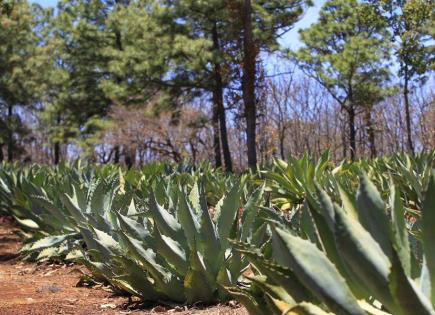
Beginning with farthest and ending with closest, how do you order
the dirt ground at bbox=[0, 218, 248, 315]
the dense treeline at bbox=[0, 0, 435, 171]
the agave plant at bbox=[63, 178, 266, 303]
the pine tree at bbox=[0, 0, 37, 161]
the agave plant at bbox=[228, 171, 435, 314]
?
the pine tree at bbox=[0, 0, 37, 161]
the dense treeline at bbox=[0, 0, 435, 171]
the dirt ground at bbox=[0, 218, 248, 315]
the agave plant at bbox=[63, 178, 266, 303]
the agave plant at bbox=[228, 171, 435, 314]

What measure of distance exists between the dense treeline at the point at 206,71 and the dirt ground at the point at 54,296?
264 inches

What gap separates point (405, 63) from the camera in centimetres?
1795

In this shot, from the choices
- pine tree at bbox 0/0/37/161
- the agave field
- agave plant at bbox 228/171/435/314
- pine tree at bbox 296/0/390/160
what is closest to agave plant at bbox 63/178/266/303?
the agave field

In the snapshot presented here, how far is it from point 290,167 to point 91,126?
75.8ft

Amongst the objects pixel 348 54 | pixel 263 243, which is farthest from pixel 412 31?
pixel 263 243

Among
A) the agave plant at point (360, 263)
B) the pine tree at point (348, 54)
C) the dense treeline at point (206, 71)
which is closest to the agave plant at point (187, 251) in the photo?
the agave plant at point (360, 263)

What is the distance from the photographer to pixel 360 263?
4.69 ft

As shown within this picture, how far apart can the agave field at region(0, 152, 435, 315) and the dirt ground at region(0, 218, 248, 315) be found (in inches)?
4.5

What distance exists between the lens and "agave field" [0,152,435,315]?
1457 millimetres

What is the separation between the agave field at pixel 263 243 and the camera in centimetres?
146

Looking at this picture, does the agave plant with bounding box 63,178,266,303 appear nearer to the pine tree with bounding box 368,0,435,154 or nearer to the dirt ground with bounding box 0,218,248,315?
the dirt ground with bounding box 0,218,248,315

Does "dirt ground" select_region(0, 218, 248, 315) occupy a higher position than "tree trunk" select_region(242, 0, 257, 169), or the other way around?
"tree trunk" select_region(242, 0, 257, 169)

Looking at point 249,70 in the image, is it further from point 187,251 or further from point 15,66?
point 15,66

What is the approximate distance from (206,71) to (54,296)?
16241 millimetres
